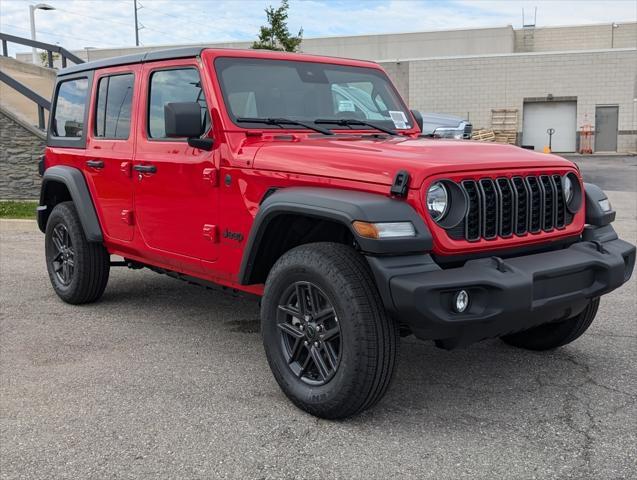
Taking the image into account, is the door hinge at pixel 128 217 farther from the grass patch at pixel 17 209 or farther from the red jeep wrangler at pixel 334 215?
the grass patch at pixel 17 209

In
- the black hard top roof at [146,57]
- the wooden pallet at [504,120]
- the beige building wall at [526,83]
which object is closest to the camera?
the black hard top roof at [146,57]

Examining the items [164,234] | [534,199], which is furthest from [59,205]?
[534,199]

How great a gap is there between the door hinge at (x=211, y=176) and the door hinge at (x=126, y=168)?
909 millimetres

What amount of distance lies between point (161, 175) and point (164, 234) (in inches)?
15.2

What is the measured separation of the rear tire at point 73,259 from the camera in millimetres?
5523

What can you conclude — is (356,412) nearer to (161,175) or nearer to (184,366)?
(184,366)

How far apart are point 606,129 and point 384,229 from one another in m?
33.8

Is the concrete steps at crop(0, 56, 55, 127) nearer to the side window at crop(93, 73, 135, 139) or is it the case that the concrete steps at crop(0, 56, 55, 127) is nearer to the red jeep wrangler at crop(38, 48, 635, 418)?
the side window at crop(93, 73, 135, 139)

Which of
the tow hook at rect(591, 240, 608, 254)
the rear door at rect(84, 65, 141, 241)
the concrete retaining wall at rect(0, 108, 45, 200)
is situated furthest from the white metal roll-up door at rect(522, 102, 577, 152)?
the tow hook at rect(591, 240, 608, 254)

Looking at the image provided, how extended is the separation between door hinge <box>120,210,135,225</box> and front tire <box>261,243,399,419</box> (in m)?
1.63

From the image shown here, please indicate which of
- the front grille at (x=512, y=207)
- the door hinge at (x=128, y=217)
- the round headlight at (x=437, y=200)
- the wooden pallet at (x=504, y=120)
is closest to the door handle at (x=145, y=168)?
the door hinge at (x=128, y=217)

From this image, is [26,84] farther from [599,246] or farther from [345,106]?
[599,246]

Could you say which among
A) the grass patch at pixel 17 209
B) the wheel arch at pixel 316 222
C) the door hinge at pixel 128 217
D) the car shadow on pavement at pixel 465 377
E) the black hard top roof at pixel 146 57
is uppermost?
the black hard top roof at pixel 146 57

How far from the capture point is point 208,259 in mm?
4215
